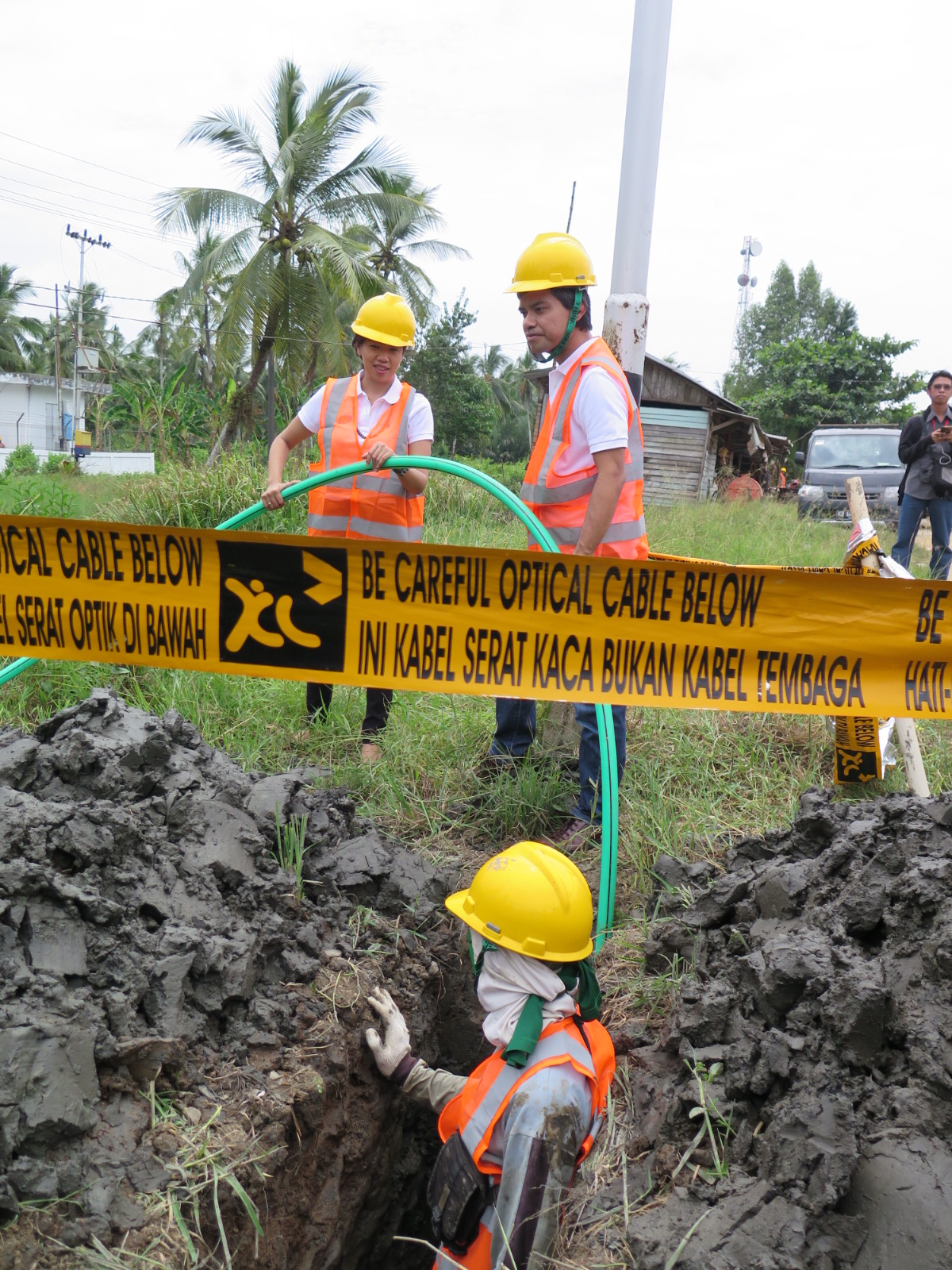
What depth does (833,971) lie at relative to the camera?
244cm

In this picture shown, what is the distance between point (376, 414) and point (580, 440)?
4.01 feet

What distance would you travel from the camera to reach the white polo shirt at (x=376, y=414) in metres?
4.45

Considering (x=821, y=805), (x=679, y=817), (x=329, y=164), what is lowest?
(x=679, y=817)

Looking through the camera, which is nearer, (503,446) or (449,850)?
(449,850)

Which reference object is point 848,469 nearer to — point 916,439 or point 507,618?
point 916,439

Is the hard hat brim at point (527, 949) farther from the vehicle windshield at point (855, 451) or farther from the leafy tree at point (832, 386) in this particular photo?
the leafy tree at point (832, 386)

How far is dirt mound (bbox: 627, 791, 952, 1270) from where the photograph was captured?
2.03 m

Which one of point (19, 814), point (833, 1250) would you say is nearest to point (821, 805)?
point (833, 1250)

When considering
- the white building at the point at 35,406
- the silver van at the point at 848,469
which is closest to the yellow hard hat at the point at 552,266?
the silver van at the point at 848,469

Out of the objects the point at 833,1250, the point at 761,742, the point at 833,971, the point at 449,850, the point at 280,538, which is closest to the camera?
the point at 833,1250

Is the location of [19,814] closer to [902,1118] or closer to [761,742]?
[902,1118]

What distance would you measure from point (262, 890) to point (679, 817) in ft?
6.21

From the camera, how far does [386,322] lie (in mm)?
4285

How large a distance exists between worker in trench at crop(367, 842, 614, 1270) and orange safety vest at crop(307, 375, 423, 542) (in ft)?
7.34
